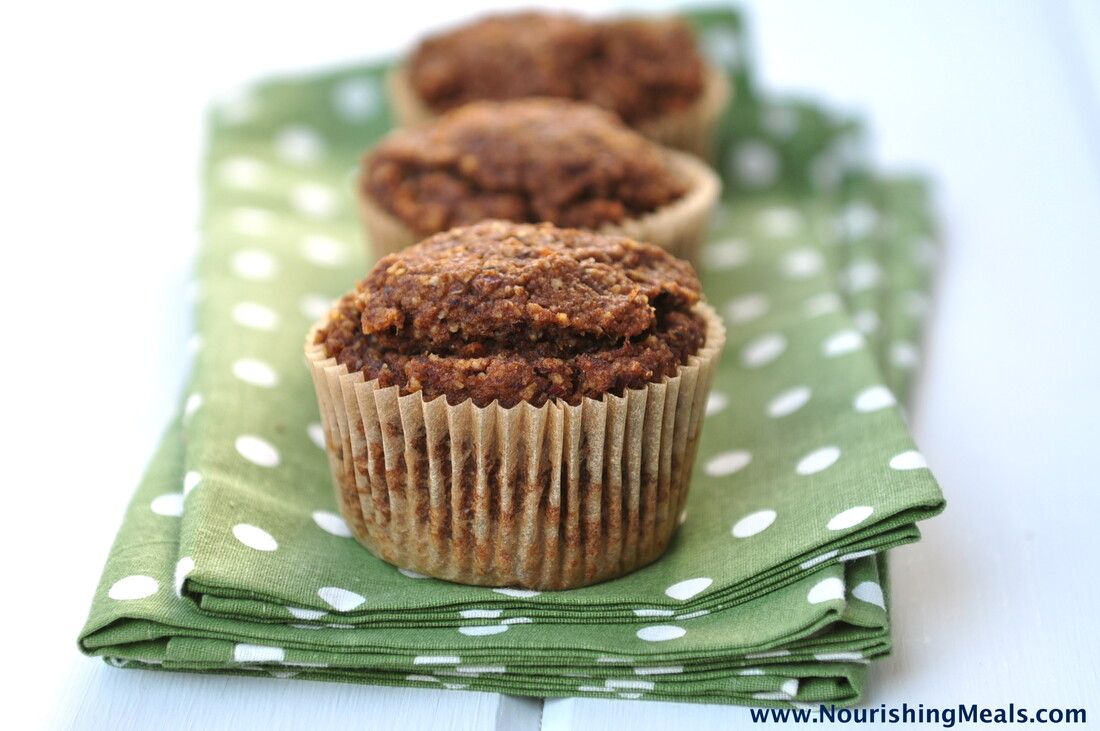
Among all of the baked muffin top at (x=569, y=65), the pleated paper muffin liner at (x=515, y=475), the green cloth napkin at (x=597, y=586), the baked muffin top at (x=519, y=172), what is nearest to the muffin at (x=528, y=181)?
the baked muffin top at (x=519, y=172)

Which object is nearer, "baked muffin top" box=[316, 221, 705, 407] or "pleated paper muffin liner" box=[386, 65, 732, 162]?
"baked muffin top" box=[316, 221, 705, 407]

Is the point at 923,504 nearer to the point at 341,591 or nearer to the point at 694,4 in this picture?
the point at 341,591

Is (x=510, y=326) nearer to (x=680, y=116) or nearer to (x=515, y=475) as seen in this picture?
(x=515, y=475)

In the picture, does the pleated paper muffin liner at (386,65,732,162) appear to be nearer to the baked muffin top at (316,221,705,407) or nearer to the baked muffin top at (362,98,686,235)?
the baked muffin top at (362,98,686,235)

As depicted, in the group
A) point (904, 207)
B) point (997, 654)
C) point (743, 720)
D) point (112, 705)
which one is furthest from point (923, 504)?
point (904, 207)

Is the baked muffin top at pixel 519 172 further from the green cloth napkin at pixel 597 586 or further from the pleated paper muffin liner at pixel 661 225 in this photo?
the green cloth napkin at pixel 597 586

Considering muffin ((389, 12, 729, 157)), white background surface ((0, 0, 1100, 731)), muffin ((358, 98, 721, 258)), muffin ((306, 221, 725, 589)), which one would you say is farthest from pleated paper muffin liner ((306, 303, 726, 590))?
muffin ((389, 12, 729, 157))
